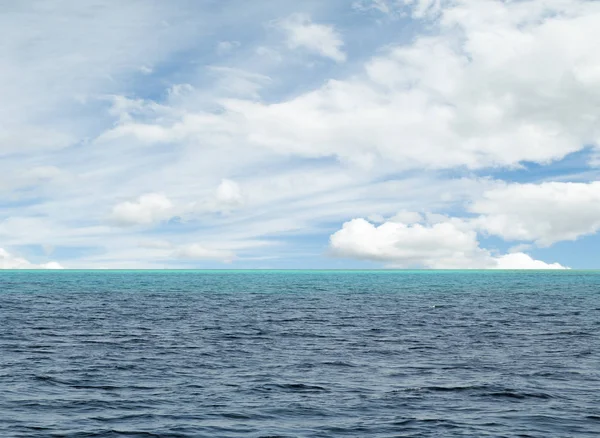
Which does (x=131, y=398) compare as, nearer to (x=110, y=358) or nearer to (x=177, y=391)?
(x=177, y=391)

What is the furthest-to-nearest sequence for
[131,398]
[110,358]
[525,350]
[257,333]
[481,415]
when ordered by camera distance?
[257,333] < [525,350] < [110,358] < [131,398] < [481,415]

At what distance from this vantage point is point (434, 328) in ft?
171

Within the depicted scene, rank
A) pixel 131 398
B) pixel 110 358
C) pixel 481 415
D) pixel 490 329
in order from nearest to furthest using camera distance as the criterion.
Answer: pixel 481 415 → pixel 131 398 → pixel 110 358 → pixel 490 329

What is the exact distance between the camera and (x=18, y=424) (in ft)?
70.4

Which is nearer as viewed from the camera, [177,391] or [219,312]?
[177,391]

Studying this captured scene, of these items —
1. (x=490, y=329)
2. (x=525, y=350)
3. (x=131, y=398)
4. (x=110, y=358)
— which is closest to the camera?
(x=131, y=398)

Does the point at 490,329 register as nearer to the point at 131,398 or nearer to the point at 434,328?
the point at 434,328

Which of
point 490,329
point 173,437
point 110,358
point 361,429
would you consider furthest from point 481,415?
point 490,329

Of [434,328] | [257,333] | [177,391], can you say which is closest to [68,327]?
[257,333]

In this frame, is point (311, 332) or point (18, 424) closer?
point (18, 424)

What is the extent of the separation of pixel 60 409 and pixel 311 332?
27.6 meters

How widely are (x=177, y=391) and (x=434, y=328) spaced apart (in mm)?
31216

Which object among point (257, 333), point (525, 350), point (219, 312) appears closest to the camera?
point (525, 350)

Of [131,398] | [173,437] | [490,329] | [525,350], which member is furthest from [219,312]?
[173,437]
